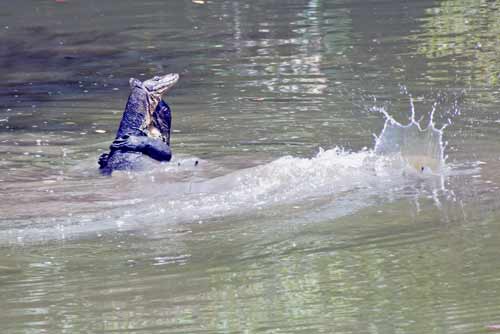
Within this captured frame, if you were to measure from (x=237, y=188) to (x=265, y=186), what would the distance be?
23cm

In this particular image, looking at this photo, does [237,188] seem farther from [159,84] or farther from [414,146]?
[159,84]

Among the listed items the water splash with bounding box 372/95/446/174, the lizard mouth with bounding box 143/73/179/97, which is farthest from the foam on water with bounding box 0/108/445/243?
the lizard mouth with bounding box 143/73/179/97

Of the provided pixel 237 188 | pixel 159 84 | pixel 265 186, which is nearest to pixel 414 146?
pixel 265 186

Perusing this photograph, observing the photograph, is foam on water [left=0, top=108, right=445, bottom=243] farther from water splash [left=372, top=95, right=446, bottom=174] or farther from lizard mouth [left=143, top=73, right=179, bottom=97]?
lizard mouth [left=143, top=73, right=179, bottom=97]

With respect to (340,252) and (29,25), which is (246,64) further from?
(340,252)

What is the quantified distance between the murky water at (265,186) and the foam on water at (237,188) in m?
→ 0.03

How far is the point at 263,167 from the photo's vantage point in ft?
33.4

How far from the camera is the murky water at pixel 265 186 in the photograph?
6.60m

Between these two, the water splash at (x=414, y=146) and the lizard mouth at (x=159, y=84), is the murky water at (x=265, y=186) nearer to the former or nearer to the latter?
the water splash at (x=414, y=146)

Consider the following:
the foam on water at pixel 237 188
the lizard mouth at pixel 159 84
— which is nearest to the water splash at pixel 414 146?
the foam on water at pixel 237 188

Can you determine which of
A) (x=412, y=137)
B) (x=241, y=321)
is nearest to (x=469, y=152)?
(x=412, y=137)

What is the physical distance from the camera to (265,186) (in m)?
9.79

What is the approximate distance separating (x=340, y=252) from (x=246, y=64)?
9089mm

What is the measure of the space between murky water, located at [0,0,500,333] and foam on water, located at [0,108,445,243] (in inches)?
1.0
